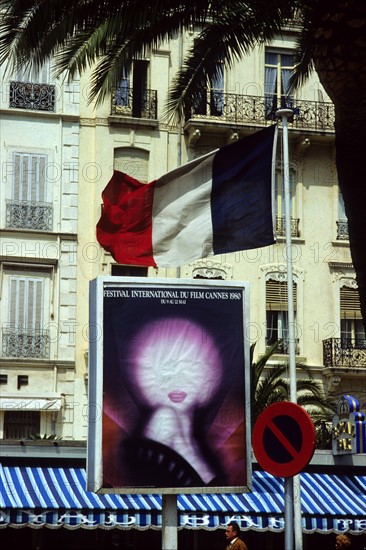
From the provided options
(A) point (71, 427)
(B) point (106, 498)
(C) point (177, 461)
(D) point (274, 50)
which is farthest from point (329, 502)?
(D) point (274, 50)

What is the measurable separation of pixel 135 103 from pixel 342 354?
9053 mm

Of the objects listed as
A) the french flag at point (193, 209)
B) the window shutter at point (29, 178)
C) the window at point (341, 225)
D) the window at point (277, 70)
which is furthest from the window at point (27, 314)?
the french flag at point (193, 209)

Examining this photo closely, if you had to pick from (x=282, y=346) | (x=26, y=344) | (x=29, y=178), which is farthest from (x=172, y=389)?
(x=282, y=346)

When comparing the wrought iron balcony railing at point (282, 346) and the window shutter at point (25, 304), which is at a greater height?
the window shutter at point (25, 304)

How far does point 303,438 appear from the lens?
13.1 meters

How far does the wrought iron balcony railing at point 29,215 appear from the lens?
3369 centimetres

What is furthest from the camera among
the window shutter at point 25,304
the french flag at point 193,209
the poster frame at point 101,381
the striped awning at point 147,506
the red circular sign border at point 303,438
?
the window shutter at point 25,304

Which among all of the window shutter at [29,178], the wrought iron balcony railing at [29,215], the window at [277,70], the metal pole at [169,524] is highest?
the window at [277,70]

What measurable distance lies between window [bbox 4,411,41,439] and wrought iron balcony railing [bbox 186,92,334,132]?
961 cm

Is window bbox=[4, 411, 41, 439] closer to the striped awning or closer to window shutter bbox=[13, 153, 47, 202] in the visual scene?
window shutter bbox=[13, 153, 47, 202]

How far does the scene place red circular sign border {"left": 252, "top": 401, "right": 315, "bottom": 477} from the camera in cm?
1298

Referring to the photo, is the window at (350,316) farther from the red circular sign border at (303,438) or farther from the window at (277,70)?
the red circular sign border at (303,438)

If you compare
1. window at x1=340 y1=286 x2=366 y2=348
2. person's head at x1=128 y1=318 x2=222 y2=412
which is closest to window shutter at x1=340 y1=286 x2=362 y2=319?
window at x1=340 y1=286 x2=366 y2=348

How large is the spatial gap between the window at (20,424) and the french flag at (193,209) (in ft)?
60.3
